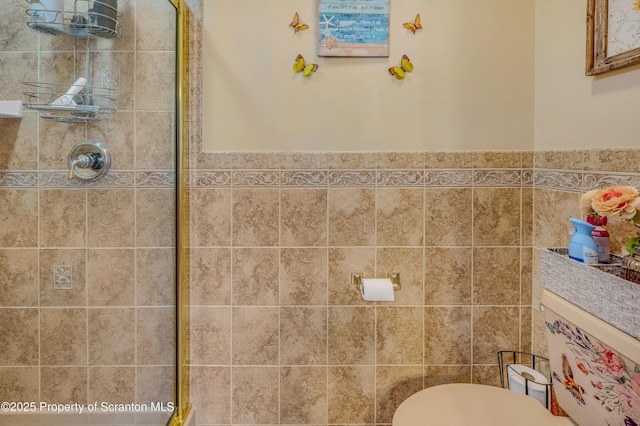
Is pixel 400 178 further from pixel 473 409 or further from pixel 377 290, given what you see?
pixel 473 409

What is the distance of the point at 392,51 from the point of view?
1.56 metres

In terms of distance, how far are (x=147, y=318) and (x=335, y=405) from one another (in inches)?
32.7

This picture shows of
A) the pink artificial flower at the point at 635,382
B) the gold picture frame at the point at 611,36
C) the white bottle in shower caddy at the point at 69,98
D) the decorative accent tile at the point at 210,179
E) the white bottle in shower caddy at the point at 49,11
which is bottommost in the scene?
the pink artificial flower at the point at 635,382

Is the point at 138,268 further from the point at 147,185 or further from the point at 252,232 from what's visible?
the point at 252,232

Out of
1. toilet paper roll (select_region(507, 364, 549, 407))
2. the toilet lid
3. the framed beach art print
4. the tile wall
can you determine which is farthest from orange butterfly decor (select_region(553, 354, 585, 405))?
the framed beach art print

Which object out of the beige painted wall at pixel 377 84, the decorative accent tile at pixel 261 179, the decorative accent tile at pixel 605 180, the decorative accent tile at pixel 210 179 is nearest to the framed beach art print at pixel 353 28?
the beige painted wall at pixel 377 84

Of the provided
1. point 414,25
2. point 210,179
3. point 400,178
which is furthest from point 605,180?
point 210,179

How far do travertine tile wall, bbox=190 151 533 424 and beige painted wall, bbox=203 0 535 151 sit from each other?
80mm

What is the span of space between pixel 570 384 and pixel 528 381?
297 mm

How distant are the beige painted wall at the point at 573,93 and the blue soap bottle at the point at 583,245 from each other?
0.92 feet

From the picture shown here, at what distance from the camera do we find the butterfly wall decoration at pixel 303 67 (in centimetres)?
155

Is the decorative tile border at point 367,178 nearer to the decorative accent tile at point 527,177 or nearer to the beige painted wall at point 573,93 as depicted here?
the decorative accent tile at point 527,177

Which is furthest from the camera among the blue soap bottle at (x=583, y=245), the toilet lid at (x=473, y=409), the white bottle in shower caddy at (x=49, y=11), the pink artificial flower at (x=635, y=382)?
the white bottle in shower caddy at (x=49, y=11)

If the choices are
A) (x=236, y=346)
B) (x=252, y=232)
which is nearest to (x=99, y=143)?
(x=252, y=232)
